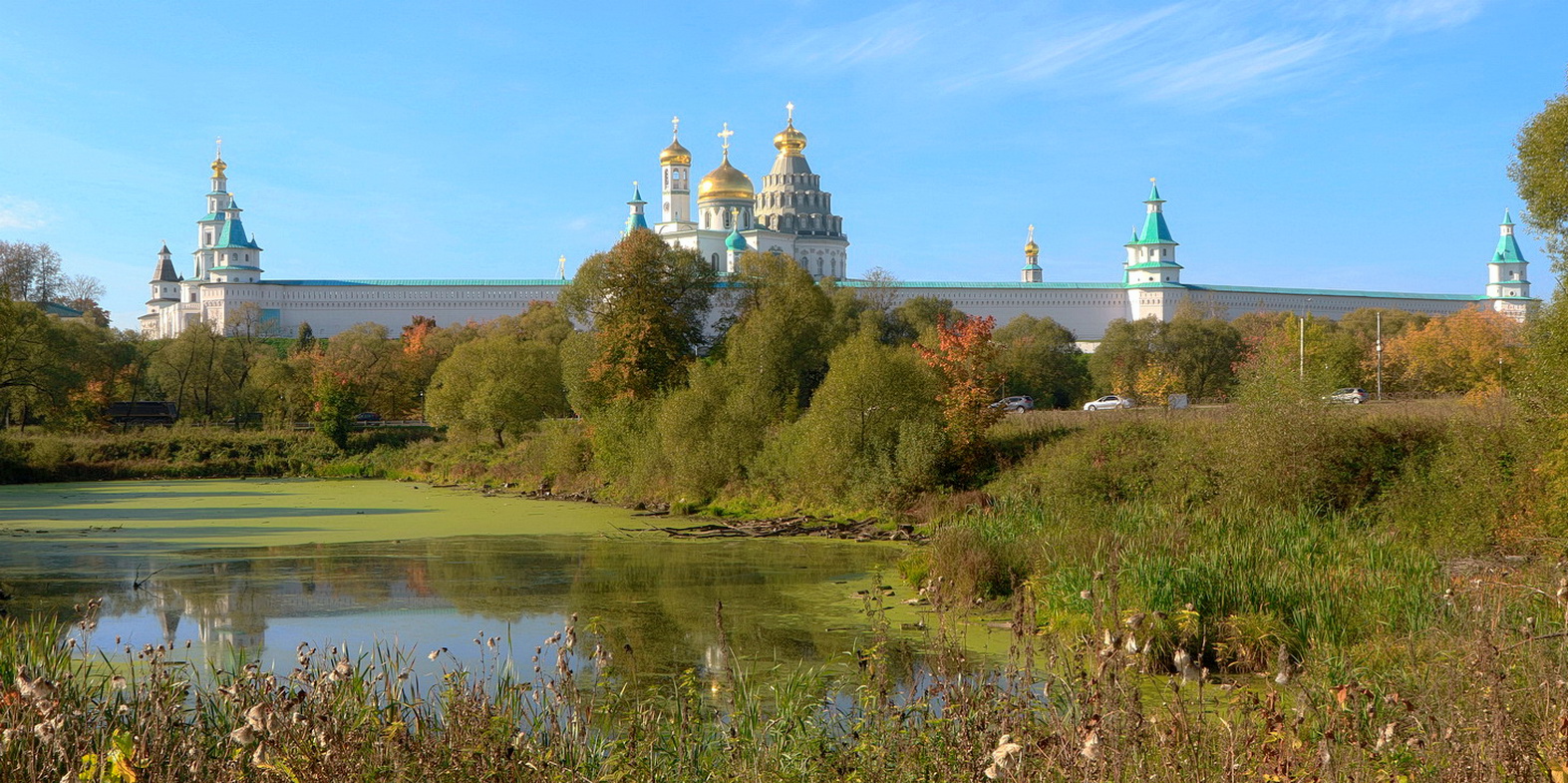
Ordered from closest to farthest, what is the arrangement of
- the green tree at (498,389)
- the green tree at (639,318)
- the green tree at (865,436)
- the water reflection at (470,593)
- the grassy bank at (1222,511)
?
the grassy bank at (1222,511), the water reflection at (470,593), the green tree at (865,436), the green tree at (639,318), the green tree at (498,389)

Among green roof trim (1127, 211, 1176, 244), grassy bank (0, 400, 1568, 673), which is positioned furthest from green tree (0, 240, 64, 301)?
green roof trim (1127, 211, 1176, 244)

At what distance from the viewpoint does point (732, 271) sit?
79.4 metres

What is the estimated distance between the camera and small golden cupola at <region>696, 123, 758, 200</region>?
281ft

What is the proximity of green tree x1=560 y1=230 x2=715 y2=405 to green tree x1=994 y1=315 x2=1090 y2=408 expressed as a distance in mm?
12863

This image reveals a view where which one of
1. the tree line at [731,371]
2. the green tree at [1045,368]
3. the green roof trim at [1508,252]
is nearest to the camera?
the tree line at [731,371]

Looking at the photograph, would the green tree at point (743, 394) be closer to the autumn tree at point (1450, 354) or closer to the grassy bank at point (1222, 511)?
the grassy bank at point (1222, 511)

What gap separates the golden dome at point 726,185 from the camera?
281 feet

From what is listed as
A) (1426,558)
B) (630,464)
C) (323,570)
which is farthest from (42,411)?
(1426,558)

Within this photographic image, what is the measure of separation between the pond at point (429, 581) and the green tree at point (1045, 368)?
21.8 m

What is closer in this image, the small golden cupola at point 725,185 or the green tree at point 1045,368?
the green tree at point 1045,368

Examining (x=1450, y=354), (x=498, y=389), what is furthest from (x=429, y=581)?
(x=1450, y=354)

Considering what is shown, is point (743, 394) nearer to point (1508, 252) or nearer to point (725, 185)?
point (725, 185)

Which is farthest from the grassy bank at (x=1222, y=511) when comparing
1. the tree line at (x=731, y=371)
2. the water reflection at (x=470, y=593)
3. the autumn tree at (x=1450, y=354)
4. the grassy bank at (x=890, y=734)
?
the autumn tree at (x=1450, y=354)

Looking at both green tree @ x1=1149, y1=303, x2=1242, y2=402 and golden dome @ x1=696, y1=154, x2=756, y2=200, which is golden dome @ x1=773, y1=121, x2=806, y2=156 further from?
green tree @ x1=1149, y1=303, x2=1242, y2=402
